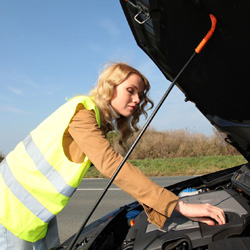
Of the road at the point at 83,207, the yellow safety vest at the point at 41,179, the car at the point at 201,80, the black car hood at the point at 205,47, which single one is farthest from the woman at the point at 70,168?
the road at the point at 83,207

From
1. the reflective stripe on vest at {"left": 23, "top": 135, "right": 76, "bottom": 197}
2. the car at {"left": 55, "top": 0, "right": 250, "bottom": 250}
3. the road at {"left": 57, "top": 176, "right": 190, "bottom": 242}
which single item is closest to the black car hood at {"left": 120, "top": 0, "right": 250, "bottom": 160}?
the car at {"left": 55, "top": 0, "right": 250, "bottom": 250}

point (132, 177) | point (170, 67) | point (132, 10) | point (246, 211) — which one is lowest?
point (246, 211)

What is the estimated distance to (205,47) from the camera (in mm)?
1181

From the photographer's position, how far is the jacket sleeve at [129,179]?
4.06 ft

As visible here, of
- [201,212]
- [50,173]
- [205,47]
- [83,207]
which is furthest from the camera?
[83,207]

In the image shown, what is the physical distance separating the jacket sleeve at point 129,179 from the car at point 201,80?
20cm

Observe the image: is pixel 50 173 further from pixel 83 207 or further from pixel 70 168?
pixel 83 207

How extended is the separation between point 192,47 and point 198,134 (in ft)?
50.4

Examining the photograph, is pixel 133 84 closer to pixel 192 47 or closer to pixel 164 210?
pixel 192 47

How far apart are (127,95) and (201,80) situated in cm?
43

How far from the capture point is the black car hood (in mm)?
994

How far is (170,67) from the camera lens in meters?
1.65

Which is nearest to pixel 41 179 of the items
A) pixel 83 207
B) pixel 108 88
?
pixel 108 88

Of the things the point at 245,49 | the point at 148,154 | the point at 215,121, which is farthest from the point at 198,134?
the point at 245,49
